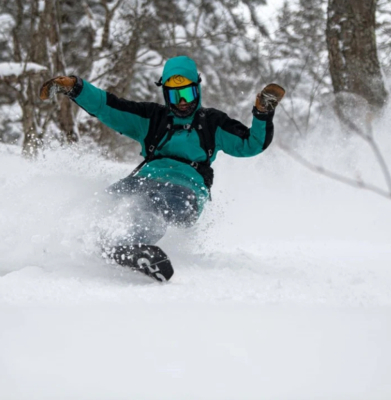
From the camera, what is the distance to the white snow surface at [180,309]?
1.53 metres

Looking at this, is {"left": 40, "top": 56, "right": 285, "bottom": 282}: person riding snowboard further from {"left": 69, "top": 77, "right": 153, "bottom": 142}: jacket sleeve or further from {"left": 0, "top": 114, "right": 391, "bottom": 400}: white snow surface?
{"left": 0, "top": 114, "right": 391, "bottom": 400}: white snow surface

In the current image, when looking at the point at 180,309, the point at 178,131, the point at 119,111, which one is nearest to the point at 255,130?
the point at 178,131

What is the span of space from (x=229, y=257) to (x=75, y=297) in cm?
149

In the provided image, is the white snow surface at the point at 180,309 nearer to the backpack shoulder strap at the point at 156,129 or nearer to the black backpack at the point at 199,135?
the black backpack at the point at 199,135

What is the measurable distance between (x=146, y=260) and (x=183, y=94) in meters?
1.27

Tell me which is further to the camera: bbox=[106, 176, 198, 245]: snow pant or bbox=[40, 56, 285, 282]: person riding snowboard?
bbox=[40, 56, 285, 282]: person riding snowboard

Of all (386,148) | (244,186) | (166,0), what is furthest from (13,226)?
(166,0)

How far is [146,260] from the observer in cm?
286

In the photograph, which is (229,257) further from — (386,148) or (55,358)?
(386,148)

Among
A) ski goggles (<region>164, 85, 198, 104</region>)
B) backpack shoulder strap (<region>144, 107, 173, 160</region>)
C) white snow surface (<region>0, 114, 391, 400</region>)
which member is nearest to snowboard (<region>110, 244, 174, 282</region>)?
white snow surface (<region>0, 114, 391, 400</region>)

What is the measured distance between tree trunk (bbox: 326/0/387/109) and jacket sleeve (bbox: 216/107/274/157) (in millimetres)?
3145

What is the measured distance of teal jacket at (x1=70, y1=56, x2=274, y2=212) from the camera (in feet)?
11.9

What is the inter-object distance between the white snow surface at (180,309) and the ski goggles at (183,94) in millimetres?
796

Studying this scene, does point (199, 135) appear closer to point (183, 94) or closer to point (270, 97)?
point (183, 94)
